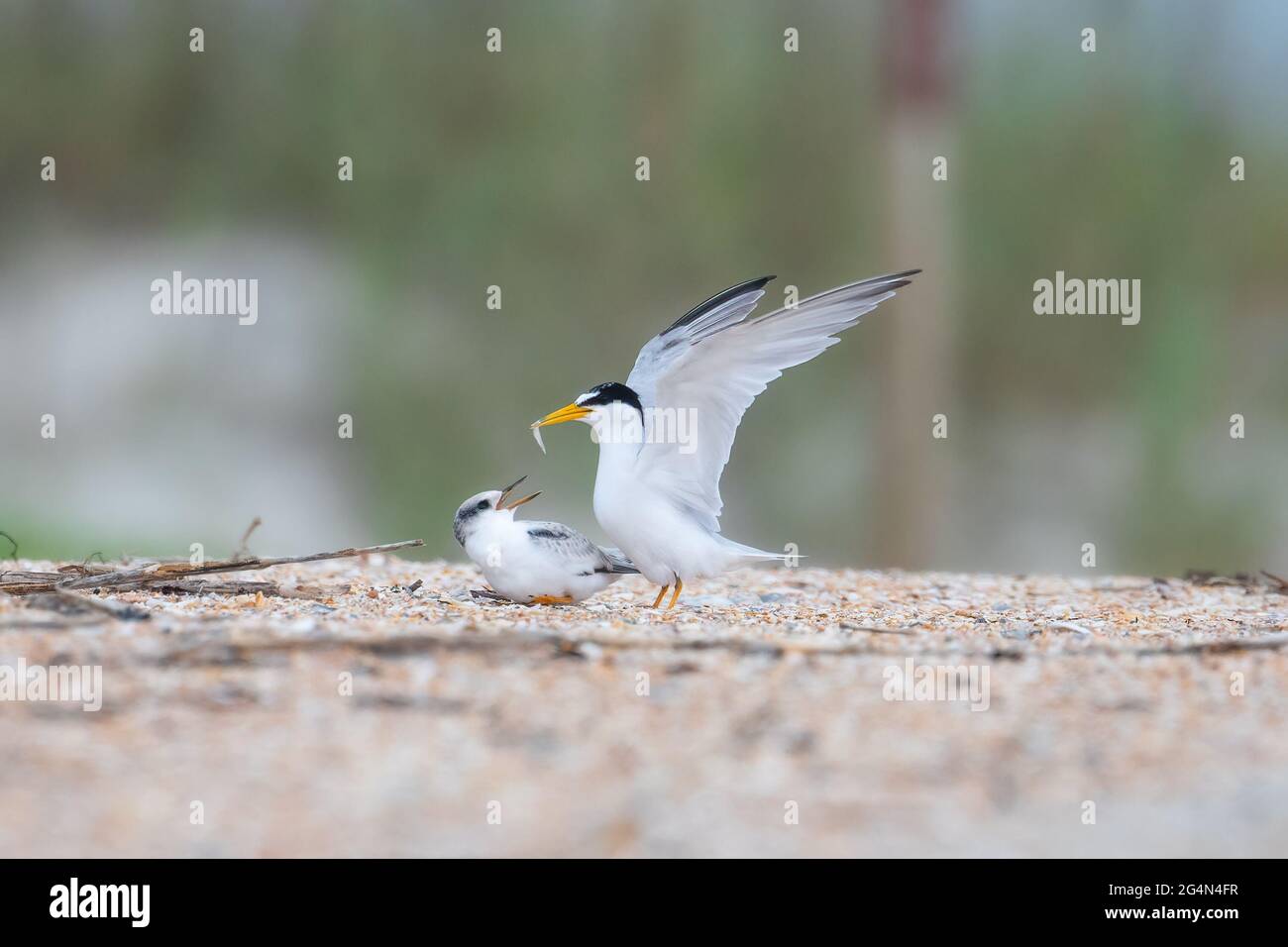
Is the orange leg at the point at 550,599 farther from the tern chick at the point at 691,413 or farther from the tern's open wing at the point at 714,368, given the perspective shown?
the tern's open wing at the point at 714,368

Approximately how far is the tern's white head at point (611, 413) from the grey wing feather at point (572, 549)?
34 cm

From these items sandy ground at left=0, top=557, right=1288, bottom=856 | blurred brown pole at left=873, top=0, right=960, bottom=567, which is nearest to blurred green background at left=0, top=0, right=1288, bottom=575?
blurred brown pole at left=873, top=0, right=960, bottom=567

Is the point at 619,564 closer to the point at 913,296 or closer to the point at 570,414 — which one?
the point at 570,414

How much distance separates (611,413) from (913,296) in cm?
497

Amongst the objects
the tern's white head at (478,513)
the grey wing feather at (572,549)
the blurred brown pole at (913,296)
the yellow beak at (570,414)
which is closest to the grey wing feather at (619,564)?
the grey wing feather at (572,549)

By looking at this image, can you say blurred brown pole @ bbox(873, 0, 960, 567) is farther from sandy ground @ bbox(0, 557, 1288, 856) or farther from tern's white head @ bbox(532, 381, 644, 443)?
sandy ground @ bbox(0, 557, 1288, 856)

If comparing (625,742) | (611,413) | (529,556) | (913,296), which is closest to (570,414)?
(611,413)

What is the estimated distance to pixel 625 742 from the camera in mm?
2586

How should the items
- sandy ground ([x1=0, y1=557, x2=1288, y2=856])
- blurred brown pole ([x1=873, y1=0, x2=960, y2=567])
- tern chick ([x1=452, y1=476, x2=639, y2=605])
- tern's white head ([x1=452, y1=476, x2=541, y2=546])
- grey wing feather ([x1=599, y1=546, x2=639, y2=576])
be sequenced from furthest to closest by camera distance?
blurred brown pole ([x1=873, y1=0, x2=960, y2=567]) → grey wing feather ([x1=599, y1=546, x2=639, y2=576]) → tern's white head ([x1=452, y1=476, x2=541, y2=546]) → tern chick ([x1=452, y1=476, x2=639, y2=605]) → sandy ground ([x1=0, y1=557, x2=1288, y2=856])

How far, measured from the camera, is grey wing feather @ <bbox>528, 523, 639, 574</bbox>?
441cm

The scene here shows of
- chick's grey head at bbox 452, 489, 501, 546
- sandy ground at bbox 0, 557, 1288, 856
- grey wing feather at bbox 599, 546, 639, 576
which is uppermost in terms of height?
chick's grey head at bbox 452, 489, 501, 546

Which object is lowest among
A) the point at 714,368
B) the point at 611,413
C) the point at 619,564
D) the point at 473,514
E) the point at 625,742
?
the point at 625,742

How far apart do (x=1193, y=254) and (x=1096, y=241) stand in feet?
2.52

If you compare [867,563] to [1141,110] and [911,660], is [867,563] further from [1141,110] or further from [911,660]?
[911,660]
